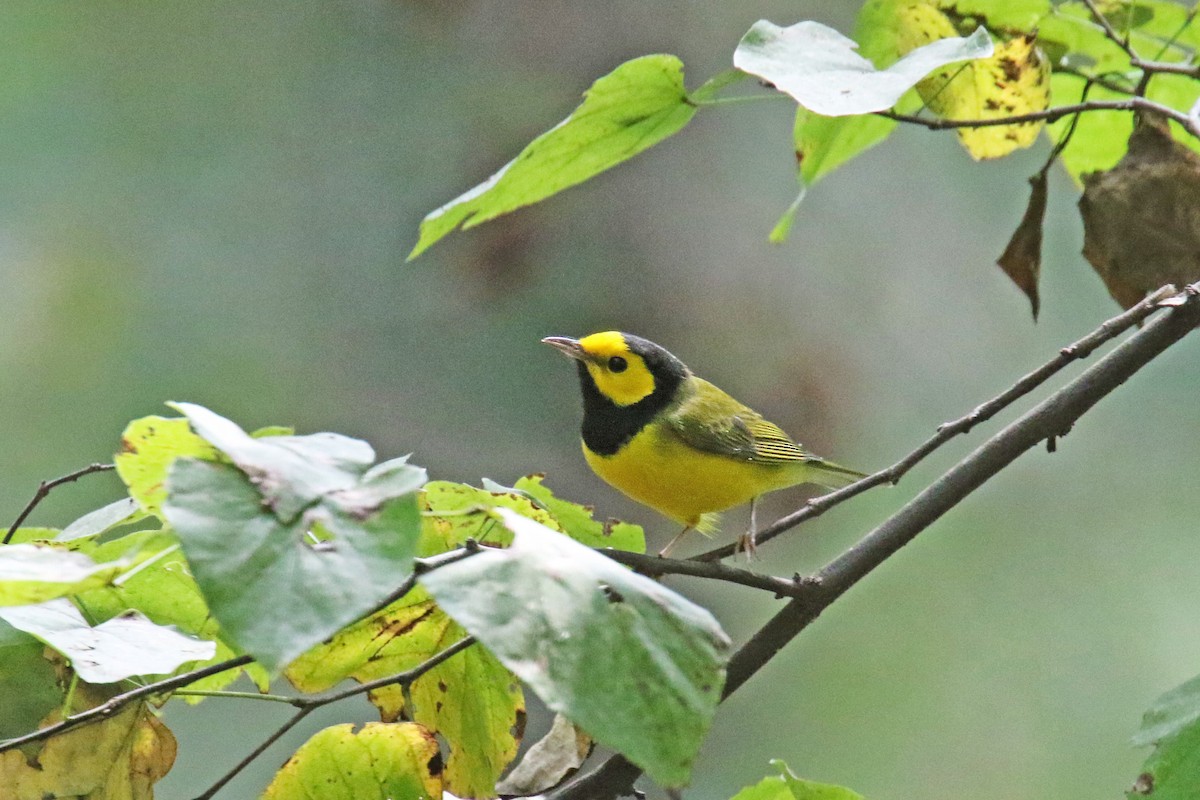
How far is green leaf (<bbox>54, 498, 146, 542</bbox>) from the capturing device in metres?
0.88

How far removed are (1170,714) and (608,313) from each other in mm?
2985

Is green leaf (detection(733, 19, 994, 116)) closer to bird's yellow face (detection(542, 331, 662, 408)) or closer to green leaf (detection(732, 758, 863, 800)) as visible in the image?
green leaf (detection(732, 758, 863, 800))

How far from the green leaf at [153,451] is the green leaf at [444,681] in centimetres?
38

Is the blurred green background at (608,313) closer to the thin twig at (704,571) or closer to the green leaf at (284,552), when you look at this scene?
the thin twig at (704,571)

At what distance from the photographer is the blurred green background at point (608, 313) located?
12.1 feet

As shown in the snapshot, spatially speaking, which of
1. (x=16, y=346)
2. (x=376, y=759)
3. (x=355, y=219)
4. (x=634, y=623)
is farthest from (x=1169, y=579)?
(x=16, y=346)

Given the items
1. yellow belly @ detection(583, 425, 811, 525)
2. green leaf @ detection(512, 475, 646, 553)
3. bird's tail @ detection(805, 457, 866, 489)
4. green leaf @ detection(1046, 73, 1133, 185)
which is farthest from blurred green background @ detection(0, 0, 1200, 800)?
green leaf @ detection(512, 475, 646, 553)

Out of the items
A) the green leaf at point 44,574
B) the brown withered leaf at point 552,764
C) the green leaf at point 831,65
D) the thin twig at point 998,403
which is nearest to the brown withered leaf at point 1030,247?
the thin twig at point 998,403

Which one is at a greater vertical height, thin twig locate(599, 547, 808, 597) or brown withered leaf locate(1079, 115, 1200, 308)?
brown withered leaf locate(1079, 115, 1200, 308)

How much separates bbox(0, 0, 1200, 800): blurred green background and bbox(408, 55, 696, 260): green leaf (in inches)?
92.7

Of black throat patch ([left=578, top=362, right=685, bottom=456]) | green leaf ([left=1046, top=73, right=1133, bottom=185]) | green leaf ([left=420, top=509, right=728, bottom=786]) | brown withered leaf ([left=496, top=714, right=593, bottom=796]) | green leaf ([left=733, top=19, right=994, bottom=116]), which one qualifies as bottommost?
brown withered leaf ([left=496, top=714, right=593, bottom=796])

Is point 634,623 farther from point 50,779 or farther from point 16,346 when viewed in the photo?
point 16,346

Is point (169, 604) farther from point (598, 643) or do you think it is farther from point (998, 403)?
point (998, 403)

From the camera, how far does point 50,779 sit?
0.99 metres
